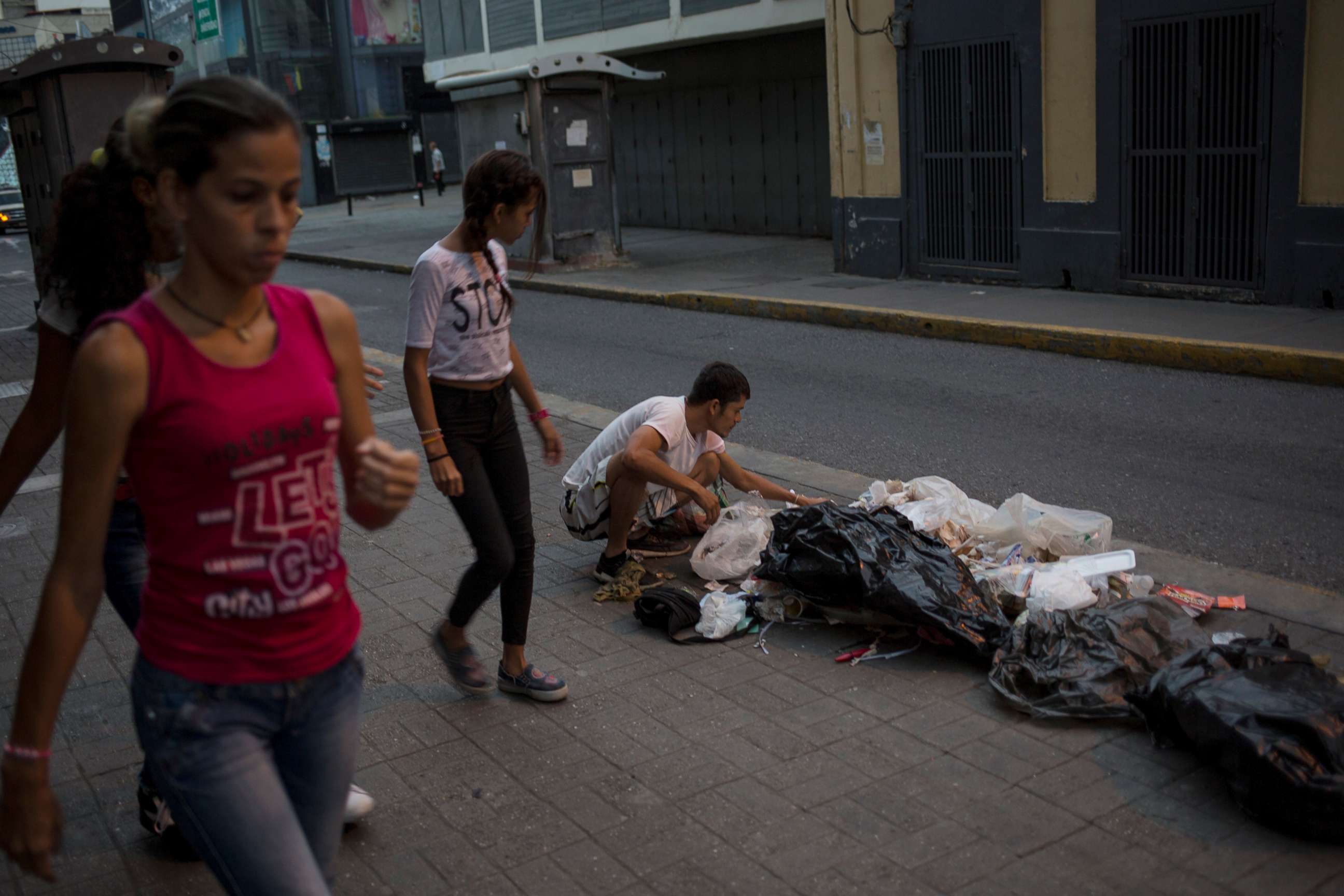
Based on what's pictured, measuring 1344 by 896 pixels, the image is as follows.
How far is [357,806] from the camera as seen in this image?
136 inches

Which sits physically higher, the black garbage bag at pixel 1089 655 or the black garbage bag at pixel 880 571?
the black garbage bag at pixel 880 571

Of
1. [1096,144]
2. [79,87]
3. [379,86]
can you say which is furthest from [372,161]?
[1096,144]

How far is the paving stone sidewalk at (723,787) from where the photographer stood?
322 centimetres

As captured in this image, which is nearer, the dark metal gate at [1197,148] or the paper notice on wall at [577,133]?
the dark metal gate at [1197,148]

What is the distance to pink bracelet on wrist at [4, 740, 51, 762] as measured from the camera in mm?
1917

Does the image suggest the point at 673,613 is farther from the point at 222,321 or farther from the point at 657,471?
the point at 222,321

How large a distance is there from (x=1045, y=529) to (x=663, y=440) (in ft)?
5.26

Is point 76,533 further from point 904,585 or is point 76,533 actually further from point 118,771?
point 904,585

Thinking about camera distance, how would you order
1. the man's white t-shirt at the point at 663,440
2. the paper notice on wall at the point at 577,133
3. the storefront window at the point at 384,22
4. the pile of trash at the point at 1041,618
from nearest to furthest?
the pile of trash at the point at 1041,618, the man's white t-shirt at the point at 663,440, the paper notice on wall at the point at 577,133, the storefront window at the point at 384,22

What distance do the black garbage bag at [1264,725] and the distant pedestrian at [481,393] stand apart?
193 centimetres

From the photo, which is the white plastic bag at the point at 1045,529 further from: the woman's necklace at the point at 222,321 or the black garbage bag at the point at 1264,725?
the woman's necklace at the point at 222,321

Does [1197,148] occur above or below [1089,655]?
above

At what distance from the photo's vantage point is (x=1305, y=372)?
9.29 meters

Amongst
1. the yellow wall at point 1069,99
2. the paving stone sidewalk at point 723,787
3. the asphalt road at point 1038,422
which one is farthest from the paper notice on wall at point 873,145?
the paving stone sidewalk at point 723,787
